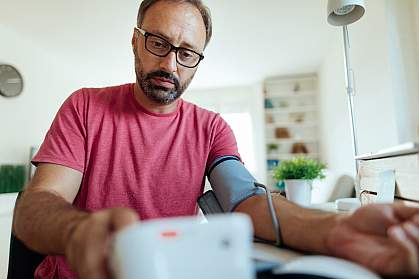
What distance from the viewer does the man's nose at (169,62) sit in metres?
0.82

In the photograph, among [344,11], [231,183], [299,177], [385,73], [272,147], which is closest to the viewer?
[231,183]

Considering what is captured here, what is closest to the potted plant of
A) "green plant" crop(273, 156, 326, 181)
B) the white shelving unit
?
"green plant" crop(273, 156, 326, 181)

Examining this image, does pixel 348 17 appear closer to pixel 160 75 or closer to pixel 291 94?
pixel 160 75

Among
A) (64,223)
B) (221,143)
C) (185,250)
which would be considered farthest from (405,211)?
(221,143)

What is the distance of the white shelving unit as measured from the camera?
4.94 metres

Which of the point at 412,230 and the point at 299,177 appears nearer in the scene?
the point at 412,230

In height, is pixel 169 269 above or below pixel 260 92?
below

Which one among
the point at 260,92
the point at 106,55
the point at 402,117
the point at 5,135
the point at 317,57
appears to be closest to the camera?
the point at 402,117

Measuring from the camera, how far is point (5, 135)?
300 cm

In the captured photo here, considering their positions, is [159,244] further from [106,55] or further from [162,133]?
[106,55]

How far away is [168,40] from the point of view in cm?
81

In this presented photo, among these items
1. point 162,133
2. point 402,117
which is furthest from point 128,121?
point 402,117

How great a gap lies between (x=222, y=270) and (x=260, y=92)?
5.14 m

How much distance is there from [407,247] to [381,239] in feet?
0.19
